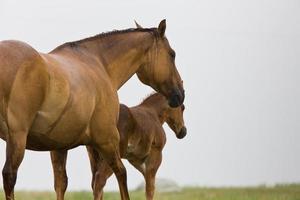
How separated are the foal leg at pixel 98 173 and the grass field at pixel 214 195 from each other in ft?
6.61

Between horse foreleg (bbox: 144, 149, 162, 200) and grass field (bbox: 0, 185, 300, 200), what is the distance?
977 mm

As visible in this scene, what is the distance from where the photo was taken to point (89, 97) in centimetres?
854

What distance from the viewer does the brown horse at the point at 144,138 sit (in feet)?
40.8

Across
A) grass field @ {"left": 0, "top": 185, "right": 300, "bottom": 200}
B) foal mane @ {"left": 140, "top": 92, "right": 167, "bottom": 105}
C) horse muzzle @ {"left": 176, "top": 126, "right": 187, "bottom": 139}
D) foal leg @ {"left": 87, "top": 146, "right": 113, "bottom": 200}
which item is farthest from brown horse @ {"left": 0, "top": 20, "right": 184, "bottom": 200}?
horse muzzle @ {"left": 176, "top": 126, "right": 187, "bottom": 139}

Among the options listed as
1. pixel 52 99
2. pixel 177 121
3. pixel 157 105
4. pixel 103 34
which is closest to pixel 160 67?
pixel 103 34

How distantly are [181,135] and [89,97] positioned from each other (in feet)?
25.5

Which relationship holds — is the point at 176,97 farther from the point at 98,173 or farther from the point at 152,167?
the point at 152,167

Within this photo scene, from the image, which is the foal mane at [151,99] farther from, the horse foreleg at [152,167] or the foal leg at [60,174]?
the foal leg at [60,174]

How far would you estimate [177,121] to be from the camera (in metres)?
16.0

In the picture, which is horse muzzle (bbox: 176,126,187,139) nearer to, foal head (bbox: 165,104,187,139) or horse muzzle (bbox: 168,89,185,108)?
foal head (bbox: 165,104,187,139)

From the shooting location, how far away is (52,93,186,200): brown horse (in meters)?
12.4

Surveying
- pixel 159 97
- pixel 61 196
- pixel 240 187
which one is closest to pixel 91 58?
pixel 61 196

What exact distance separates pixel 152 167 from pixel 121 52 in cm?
487

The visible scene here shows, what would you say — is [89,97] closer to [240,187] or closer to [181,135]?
[181,135]
